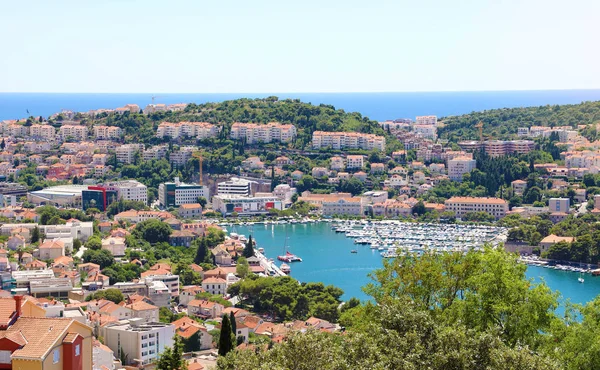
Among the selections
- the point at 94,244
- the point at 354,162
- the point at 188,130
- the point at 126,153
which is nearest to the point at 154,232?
the point at 94,244

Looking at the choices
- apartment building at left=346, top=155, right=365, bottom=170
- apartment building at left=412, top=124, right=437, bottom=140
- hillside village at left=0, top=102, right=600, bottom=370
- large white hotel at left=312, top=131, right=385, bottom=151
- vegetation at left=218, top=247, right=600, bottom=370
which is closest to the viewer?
vegetation at left=218, top=247, right=600, bottom=370

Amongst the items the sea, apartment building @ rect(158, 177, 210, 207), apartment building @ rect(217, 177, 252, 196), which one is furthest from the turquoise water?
apartment building @ rect(217, 177, 252, 196)

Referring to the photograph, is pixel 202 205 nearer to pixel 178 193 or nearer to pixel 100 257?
pixel 178 193

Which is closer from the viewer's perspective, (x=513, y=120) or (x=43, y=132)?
(x=43, y=132)

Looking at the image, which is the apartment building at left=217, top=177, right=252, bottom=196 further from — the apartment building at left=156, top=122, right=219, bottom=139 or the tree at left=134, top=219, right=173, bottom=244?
the tree at left=134, top=219, right=173, bottom=244

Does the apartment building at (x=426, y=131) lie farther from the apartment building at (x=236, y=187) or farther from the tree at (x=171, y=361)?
the tree at (x=171, y=361)

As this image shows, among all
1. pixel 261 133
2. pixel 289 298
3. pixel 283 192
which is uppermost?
pixel 261 133
